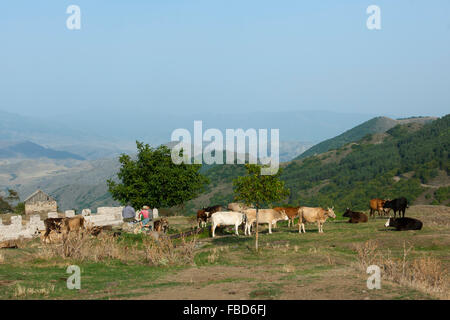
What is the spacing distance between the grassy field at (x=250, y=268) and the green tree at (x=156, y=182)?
23.2m

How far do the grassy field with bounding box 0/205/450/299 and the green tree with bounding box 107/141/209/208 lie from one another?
23164 millimetres

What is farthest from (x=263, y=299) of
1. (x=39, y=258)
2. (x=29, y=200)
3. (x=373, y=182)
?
(x=373, y=182)

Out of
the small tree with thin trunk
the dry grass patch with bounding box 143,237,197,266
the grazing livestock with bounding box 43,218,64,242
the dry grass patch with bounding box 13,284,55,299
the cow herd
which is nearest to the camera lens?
the dry grass patch with bounding box 13,284,55,299

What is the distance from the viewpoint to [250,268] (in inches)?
739

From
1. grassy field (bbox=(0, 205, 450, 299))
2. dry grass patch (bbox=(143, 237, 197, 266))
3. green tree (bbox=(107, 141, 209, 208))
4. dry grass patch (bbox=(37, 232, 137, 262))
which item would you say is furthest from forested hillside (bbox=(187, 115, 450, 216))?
dry grass patch (bbox=(37, 232, 137, 262))

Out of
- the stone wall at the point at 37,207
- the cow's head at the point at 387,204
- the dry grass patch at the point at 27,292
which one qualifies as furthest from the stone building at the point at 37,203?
the dry grass patch at the point at 27,292

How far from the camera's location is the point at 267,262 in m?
20.8

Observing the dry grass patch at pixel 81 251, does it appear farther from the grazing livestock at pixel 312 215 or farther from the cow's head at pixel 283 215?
the cow's head at pixel 283 215

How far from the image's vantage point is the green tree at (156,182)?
175ft

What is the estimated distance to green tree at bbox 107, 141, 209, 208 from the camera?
53.2m

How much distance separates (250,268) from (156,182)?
35343 mm

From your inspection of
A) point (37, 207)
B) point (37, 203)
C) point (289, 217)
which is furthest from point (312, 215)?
point (37, 203)

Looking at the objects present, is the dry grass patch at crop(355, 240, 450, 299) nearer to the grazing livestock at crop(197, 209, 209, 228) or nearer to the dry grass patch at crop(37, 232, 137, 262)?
the dry grass patch at crop(37, 232, 137, 262)
